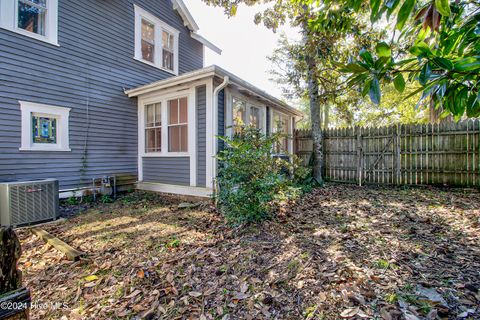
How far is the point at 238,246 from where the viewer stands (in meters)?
3.16

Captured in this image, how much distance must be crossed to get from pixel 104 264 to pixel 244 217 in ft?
6.61

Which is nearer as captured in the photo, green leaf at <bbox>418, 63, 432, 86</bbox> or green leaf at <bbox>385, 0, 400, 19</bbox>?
green leaf at <bbox>418, 63, 432, 86</bbox>

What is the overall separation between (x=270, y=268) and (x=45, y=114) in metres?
6.52

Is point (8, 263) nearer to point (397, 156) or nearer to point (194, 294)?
point (194, 294)

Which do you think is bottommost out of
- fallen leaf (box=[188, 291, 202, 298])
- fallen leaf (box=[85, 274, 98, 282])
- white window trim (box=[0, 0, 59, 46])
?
fallen leaf (box=[85, 274, 98, 282])

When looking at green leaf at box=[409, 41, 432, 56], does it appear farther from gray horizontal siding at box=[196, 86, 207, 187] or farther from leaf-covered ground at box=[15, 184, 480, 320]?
gray horizontal siding at box=[196, 86, 207, 187]

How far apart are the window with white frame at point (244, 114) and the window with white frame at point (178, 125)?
51.7 inches

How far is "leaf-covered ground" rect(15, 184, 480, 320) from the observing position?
197cm

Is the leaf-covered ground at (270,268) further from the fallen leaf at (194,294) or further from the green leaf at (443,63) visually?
the green leaf at (443,63)

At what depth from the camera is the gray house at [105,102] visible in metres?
5.40

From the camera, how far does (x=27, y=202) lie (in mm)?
4309

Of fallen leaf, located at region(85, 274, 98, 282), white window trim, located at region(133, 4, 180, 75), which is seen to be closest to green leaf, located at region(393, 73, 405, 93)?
fallen leaf, located at region(85, 274, 98, 282)

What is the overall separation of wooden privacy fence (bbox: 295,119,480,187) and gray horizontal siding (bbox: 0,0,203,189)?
7204mm

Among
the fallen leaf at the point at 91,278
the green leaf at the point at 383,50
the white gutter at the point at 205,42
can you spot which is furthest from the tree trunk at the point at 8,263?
the white gutter at the point at 205,42
